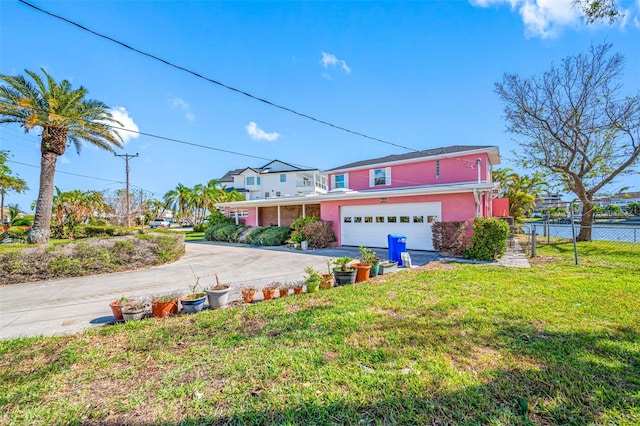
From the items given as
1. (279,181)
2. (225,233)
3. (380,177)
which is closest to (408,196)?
(380,177)

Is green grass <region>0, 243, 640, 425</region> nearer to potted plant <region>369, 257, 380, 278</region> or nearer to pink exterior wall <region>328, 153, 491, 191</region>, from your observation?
potted plant <region>369, 257, 380, 278</region>

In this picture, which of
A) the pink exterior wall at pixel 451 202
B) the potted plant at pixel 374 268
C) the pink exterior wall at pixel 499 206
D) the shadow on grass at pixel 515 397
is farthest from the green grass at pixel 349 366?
the pink exterior wall at pixel 499 206

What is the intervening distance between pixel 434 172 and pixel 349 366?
1555 cm

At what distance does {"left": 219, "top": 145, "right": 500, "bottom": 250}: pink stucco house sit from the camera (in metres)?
11.6

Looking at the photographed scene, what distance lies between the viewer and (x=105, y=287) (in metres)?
6.98

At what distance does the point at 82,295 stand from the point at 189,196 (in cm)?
3406

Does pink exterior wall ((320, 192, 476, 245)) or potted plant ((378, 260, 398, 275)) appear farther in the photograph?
pink exterior wall ((320, 192, 476, 245))

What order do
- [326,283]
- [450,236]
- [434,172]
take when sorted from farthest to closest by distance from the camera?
[434,172] < [450,236] < [326,283]

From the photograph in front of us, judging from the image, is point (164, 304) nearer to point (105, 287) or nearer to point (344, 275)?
point (105, 287)

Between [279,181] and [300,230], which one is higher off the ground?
[279,181]

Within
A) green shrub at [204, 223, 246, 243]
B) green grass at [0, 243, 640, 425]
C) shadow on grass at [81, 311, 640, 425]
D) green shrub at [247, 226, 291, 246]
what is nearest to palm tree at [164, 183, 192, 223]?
green shrub at [204, 223, 246, 243]

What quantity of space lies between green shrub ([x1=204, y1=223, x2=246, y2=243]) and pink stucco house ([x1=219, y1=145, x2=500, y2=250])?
6.22 feet

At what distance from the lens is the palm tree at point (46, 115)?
34.0 feet

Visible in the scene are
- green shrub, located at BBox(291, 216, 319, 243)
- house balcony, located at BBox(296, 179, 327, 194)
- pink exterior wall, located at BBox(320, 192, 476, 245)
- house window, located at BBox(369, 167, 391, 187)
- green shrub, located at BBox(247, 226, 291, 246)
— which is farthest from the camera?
house balcony, located at BBox(296, 179, 327, 194)
